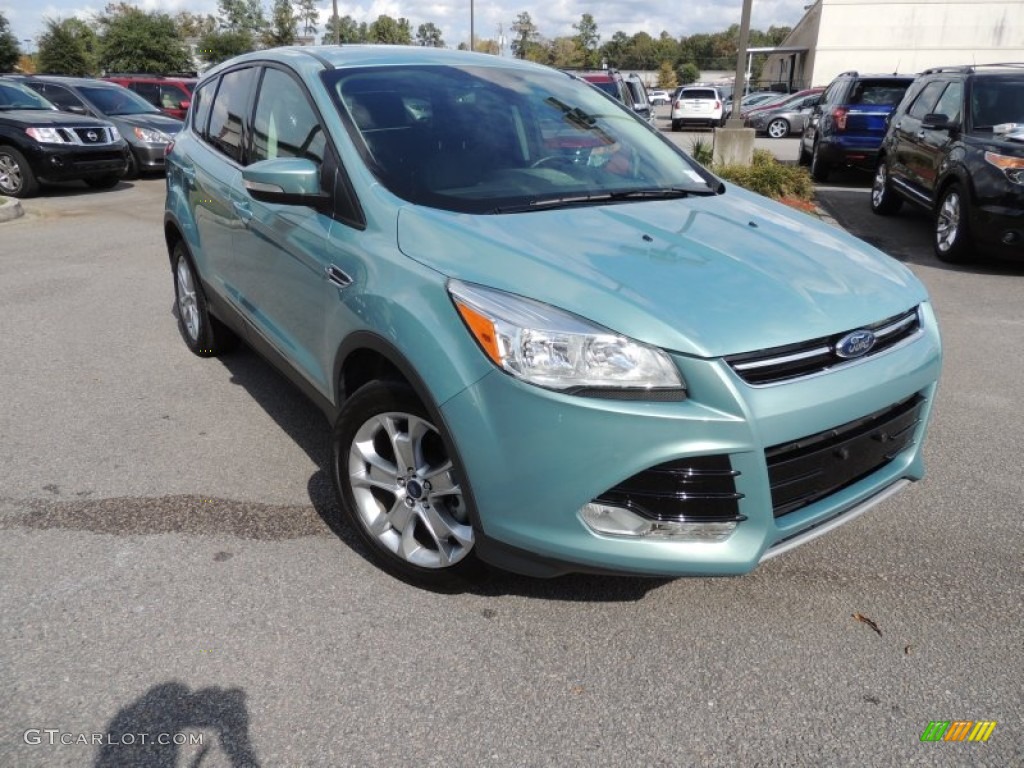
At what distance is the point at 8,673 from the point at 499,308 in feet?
6.03

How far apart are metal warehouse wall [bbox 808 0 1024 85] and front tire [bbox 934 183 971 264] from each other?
38.2 metres

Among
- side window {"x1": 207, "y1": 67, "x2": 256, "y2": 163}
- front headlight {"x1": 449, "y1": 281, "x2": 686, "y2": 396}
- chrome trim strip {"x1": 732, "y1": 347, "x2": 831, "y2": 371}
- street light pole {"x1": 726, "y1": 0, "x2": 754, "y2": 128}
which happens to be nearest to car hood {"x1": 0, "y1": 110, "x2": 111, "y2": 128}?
side window {"x1": 207, "y1": 67, "x2": 256, "y2": 163}

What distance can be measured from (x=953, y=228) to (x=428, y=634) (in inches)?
285

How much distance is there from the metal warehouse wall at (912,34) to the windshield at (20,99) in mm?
39192

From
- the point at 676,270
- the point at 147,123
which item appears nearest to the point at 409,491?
the point at 676,270

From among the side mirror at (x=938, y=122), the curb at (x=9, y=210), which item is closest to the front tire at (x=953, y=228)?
the side mirror at (x=938, y=122)

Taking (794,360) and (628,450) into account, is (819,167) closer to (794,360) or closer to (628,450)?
(794,360)

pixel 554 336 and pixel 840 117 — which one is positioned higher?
pixel 840 117

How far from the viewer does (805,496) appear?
2.43m

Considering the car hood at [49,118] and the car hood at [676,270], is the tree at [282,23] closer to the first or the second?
the car hood at [49,118]

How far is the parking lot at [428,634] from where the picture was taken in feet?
7.34

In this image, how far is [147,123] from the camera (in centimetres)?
1418

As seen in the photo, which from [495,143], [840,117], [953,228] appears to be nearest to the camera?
[495,143]

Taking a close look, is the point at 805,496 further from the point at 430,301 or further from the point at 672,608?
the point at 430,301
